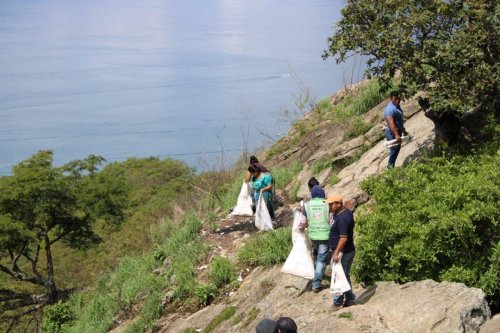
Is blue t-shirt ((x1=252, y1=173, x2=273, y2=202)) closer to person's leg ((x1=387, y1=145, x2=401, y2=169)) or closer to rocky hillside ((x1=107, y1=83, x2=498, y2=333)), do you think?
rocky hillside ((x1=107, y1=83, x2=498, y2=333))

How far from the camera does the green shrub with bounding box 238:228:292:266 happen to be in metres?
11.2

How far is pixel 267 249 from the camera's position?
11508 millimetres

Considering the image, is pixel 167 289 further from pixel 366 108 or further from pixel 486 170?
pixel 366 108

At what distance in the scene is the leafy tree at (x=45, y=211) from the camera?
25.3 meters

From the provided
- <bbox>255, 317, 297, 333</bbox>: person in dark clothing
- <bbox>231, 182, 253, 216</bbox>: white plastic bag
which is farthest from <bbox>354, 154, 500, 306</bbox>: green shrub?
<bbox>231, 182, 253, 216</bbox>: white plastic bag

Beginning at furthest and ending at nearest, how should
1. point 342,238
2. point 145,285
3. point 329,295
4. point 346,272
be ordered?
1. point 145,285
2. point 329,295
3. point 346,272
4. point 342,238

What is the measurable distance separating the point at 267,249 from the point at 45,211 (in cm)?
1727

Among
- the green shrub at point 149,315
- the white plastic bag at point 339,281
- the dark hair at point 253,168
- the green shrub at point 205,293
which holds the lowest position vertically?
the green shrub at point 149,315

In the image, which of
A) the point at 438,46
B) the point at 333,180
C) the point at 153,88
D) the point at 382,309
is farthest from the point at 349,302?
the point at 153,88

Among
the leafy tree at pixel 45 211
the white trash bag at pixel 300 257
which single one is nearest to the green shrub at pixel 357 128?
the white trash bag at pixel 300 257

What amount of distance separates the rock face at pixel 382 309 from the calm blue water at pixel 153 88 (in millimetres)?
13798

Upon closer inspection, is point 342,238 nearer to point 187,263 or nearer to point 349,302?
point 349,302

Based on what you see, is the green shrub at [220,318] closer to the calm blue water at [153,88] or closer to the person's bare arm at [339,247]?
the person's bare arm at [339,247]

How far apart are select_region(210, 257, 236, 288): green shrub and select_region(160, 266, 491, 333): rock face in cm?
181
